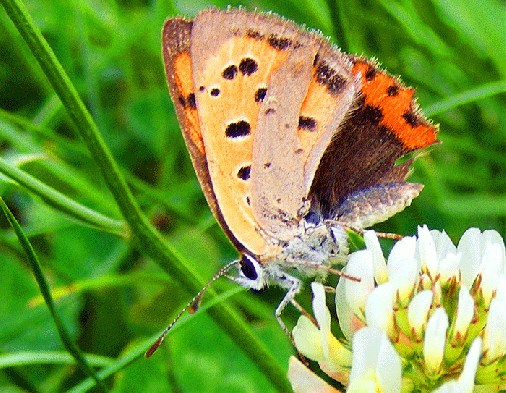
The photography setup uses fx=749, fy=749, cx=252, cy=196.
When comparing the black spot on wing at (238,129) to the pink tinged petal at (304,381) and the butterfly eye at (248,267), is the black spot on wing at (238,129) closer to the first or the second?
the butterfly eye at (248,267)

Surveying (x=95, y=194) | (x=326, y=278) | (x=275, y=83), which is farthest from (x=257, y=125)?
(x=95, y=194)

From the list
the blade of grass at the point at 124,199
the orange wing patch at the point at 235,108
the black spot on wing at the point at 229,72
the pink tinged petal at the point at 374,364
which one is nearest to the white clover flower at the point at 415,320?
the pink tinged petal at the point at 374,364

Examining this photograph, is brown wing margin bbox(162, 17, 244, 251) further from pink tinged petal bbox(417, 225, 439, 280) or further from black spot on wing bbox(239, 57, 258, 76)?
pink tinged petal bbox(417, 225, 439, 280)

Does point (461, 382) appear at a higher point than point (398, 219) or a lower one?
lower

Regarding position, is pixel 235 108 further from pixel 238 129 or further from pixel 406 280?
pixel 406 280

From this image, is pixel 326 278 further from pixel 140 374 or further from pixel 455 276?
pixel 140 374

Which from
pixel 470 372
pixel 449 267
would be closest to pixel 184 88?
pixel 449 267

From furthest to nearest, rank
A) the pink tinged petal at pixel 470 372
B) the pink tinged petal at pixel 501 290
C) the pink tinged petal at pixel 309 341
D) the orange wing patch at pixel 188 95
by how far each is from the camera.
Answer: the orange wing patch at pixel 188 95 → the pink tinged petal at pixel 309 341 → the pink tinged petal at pixel 501 290 → the pink tinged petal at pixel 470 372

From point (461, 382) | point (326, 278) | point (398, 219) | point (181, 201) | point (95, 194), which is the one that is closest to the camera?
point (461, 382)
